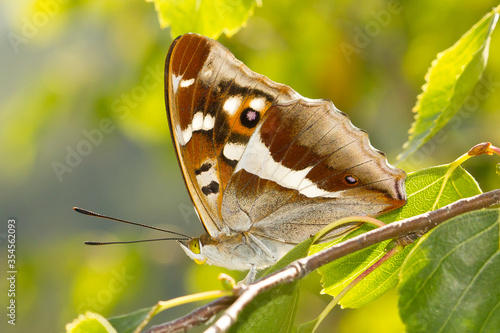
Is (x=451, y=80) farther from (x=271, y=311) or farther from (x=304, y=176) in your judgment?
(x=271, y=311)

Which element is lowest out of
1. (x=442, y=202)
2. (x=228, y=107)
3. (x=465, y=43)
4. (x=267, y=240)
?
(x=267, y=240)

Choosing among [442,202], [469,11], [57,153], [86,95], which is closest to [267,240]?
[442,202]

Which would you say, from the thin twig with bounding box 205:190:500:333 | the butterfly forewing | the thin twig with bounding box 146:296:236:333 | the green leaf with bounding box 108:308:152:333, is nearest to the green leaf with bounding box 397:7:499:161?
the butterfly forewing

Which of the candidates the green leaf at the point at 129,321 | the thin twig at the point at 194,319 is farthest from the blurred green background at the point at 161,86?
the green leaf at the point at 129,321

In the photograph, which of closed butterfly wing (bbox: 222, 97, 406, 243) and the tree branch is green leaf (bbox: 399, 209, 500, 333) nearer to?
the tree branch

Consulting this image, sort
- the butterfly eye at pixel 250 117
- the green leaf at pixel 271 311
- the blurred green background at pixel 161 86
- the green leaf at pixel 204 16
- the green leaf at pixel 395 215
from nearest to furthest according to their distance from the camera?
the green leaf at pixel 271 311
the green leaf at pixel 395 215
the butterfly eye at pixel 250 117
the green leaf at pixel 204 16
the blurred green background at pixel 161 86

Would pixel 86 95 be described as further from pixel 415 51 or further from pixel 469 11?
pixel 469 11

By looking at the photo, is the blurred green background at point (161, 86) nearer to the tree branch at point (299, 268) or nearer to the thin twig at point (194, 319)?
the tree branch at point (299, 268)
